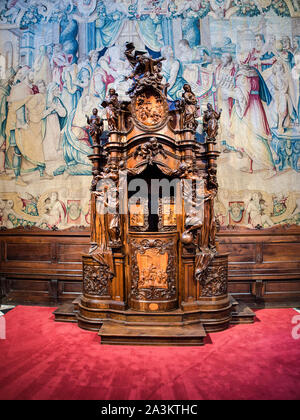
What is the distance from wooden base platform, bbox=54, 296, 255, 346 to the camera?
11.2 feet

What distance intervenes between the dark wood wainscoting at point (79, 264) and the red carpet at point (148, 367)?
116cm

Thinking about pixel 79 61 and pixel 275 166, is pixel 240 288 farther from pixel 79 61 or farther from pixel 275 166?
pixel 79 61

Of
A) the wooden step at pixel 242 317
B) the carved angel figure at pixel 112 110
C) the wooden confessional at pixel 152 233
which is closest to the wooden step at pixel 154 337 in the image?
the wooden confessional at pixel 152 233

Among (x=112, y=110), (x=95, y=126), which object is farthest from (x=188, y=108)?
(x=95, y=126)

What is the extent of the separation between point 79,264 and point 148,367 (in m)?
2.73

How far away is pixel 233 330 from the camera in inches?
152

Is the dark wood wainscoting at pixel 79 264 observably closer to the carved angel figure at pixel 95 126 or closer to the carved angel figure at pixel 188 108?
the carved angel figure at pixel 95 126

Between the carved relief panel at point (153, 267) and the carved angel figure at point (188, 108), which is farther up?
the carved angel figure at point (188, 108)

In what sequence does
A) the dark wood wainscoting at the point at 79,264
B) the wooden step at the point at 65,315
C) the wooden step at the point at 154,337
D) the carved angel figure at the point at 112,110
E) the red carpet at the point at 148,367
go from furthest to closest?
the dark wood wainscoting at the point at 79,264 → the wooden step at the point at 65,315 → the carved angel figure at the point at 112,110 → the wooden step at the point at 154,337 → the red carpet at the point at 148,367

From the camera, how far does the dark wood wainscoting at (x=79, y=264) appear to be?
502cm

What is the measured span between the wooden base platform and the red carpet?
4.2 inches

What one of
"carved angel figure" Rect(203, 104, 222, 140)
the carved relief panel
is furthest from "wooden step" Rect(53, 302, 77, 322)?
"carved angel figure" Rect(203, 104, 222, 140)

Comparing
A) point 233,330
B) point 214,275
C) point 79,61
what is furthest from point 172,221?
point 79,61

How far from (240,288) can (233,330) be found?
131cm
